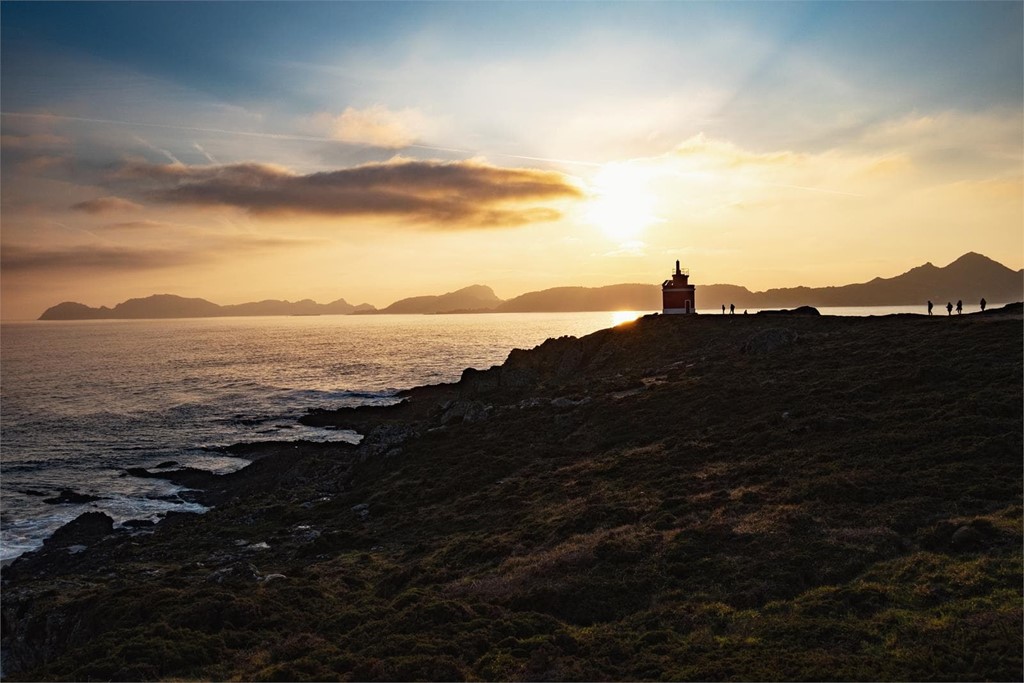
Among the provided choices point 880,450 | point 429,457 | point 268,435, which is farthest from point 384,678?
point 268,435

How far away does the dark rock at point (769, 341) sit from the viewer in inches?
1839

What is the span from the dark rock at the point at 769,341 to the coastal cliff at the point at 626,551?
4362 millimetres

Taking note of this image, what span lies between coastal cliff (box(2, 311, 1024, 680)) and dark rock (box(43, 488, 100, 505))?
7330 mm

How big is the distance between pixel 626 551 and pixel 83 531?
32.0 meters

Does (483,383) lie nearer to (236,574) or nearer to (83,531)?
(83,531)

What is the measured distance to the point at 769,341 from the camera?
155 ft

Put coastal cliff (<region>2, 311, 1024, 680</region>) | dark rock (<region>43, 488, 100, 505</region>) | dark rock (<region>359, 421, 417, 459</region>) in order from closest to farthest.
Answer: coastal cliff (<region>2, 311, 1024, 680</region>) < dark rock (<region>43, 488, 100, 505</region>) < dark rock (<region>359, 421, 417, 459</region>)

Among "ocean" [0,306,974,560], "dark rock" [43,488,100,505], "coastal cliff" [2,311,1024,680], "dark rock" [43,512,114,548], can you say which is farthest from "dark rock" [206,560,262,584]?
"dark rock" [43,488,100,505]

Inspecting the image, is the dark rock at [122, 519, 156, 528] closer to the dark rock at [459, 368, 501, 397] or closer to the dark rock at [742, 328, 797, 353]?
the dark rock at [459, 368, 501, 397]

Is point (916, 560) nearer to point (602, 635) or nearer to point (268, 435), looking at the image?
point (602, 635)

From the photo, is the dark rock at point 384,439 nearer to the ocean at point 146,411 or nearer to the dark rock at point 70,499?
the ocean at point 146,411

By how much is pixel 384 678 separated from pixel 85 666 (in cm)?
794

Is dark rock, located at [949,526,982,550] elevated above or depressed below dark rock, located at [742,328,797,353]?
below

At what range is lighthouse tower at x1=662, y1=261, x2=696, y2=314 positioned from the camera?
244ft
